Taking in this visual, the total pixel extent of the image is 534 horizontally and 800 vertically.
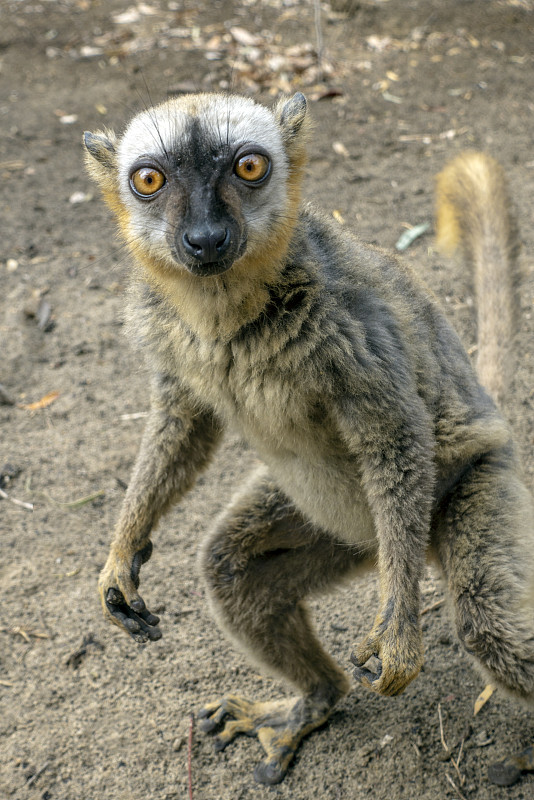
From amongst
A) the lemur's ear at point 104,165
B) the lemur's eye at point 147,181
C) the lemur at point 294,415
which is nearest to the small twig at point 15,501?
the lemur at point 294,415

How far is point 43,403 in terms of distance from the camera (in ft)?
18.9

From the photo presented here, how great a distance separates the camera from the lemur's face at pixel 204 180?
9.01 feet

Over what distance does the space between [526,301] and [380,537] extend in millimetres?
3594

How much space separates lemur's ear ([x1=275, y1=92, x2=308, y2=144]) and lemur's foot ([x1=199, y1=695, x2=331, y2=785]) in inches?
104

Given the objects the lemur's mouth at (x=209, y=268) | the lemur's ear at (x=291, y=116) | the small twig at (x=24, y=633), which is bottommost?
the small twig at (x=24, y=633)

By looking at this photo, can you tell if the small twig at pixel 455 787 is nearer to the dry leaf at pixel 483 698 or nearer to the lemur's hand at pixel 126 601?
the dry leaf at pixel 483 698

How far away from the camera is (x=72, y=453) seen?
5.39 m

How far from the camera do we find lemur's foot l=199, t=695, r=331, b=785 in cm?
370

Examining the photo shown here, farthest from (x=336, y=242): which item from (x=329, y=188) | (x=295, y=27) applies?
(x=295, y=27)

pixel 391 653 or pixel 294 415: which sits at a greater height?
pixel 294 415

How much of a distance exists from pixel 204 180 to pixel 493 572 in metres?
1.86

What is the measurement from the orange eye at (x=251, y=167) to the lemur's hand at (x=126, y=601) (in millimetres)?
1772

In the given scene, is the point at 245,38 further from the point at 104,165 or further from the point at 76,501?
the point at 104,165

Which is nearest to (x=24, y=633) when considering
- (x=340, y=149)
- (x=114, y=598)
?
(x=114, y=598)
